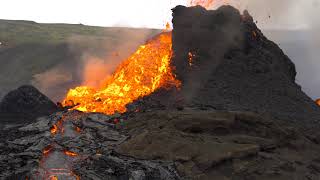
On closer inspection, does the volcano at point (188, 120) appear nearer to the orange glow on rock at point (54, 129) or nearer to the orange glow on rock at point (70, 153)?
the orange glow on rock at point (70, 153)

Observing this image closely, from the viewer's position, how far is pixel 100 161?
15.1 metres

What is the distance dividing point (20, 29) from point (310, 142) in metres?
90.0

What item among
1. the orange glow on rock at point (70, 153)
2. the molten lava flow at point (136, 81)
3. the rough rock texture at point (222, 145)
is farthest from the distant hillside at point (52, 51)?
the orange glow on rock at point (70, 153)

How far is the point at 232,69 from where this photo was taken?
72.4 feet

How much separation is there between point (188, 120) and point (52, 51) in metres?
63.3

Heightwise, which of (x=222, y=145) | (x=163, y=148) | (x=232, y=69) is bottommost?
(x=163, y=148)

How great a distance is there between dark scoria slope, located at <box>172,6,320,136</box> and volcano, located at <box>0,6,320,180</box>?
53 mm

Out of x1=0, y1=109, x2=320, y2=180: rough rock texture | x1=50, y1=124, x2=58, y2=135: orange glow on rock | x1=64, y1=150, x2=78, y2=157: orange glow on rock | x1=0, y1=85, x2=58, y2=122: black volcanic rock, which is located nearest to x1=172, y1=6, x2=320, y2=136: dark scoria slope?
x1=0, y1=109, x2=320, y2=180: rough rock texture

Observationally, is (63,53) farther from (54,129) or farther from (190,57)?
(54,129)

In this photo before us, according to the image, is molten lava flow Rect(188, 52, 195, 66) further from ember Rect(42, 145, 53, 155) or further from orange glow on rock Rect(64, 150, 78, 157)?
ember Rect(42, 145, 53, 155)

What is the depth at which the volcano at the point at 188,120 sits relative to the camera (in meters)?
15.7

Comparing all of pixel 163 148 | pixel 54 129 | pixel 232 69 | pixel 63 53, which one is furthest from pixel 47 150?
pixel 63 53

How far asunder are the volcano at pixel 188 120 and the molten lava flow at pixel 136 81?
6 centimetres

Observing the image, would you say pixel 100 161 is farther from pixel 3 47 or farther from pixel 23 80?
pixel 3 47
